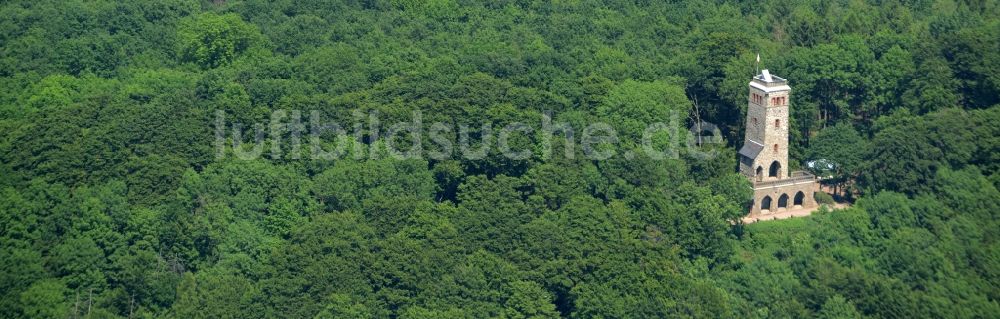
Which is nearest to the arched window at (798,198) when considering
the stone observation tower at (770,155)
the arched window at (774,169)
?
the stone observation tower at (770,155)

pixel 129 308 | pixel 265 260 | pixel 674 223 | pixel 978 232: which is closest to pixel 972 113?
pixel 978 232

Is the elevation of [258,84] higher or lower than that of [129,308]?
higher

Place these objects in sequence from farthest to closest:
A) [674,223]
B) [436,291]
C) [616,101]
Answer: [616,101] → [674,223] → [436,291]

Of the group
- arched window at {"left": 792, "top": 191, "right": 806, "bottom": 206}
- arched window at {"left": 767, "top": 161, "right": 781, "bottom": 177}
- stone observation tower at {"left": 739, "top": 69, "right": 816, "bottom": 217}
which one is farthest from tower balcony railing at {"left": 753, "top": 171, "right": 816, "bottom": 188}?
arched window at {"left": 792, "top": 191, "right": 806, "bottom": 206}

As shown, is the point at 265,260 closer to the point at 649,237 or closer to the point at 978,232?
the point at 649,237

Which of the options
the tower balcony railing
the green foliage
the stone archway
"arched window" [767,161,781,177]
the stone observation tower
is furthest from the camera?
the green foliage

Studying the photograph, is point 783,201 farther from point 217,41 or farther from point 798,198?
point 217,41

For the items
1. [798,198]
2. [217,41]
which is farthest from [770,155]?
[217,41]

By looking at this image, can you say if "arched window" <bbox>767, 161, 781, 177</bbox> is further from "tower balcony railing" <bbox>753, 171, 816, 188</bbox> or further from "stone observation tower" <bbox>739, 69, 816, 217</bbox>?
"tower balcony railing" <bbox>753, 171, 816, 188</bbox>

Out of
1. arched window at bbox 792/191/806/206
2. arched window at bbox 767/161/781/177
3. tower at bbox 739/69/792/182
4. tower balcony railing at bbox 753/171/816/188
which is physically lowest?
arched window at bbox 792/191/806/206
